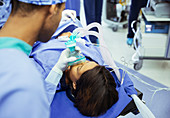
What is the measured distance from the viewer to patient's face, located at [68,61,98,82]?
4.23 ft

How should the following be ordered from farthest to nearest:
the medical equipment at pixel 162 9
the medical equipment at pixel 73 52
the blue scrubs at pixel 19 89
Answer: the medical equipment at pixel 162 9
the medical equipment at pixel 73 52
the blue scrubs at pixel 19 89

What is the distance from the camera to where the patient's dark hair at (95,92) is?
1.16 meters

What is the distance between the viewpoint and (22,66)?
498 millimetres

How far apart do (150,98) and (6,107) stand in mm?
1392

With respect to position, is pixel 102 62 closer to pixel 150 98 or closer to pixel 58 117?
pixel 150 98

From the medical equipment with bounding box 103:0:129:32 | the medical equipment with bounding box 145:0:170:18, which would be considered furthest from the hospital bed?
the medical equipment with bounding box 103:0:129:32

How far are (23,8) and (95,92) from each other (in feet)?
2.31

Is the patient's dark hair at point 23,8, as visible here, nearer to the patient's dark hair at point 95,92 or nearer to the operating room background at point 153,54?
the patient's dark hair at point 95,92

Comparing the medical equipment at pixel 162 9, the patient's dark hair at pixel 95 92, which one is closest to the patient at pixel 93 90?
the patient's dark hair at pixel 95 92

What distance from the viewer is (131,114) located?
136 centimetres

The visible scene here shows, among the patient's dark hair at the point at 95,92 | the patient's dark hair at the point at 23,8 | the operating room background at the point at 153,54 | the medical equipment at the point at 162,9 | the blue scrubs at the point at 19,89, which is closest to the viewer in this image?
the blue scrubs at the point at 19,89

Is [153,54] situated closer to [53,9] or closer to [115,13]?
[115,13]

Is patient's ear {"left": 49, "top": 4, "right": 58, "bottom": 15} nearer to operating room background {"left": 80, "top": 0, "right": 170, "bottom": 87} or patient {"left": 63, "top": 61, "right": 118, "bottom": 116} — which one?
patient {"left": 63, "top": 61, "right": 118, "bottom": 116}

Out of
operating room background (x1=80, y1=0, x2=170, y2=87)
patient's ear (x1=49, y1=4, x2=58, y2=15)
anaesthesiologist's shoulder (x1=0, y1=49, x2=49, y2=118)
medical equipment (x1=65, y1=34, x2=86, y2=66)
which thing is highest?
patient's ear (x1=49, y1=4, x2=58, y2=15)
